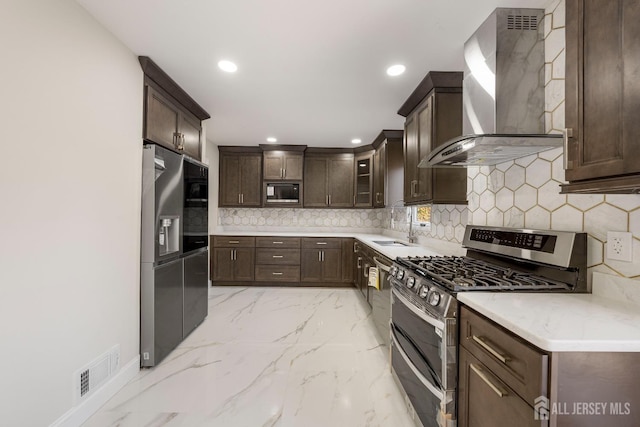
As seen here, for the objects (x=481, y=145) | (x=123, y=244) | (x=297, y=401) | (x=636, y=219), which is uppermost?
(x=481, y=145)

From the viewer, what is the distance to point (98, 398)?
5.72 ft

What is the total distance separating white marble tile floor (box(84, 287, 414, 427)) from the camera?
1.68 m

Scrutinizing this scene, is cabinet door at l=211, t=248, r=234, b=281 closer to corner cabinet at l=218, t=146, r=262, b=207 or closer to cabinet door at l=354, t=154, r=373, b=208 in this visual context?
corner cabinet at l=218, t=146, r=262, b=207

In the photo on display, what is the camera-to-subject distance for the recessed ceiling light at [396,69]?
2180 mm

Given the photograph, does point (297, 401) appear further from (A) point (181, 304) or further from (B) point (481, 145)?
(B) point (481, 145)

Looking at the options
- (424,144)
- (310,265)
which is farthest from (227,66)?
(310,265)

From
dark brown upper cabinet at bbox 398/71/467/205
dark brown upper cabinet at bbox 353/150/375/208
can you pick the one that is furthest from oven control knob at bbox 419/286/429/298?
dark brown upper cabinet at bbox 353/150/375/208

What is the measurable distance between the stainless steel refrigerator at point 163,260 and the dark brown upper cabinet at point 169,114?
0.68 feet

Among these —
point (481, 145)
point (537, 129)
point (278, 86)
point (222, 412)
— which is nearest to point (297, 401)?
point (222, 412)

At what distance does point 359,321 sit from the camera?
3.18 meters

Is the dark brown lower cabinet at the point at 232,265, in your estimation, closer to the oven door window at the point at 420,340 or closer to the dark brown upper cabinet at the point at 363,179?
the dark brown upper cabinet at the point at 363,179

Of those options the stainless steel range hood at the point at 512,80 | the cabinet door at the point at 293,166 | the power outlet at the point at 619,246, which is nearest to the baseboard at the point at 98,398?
the stainless steel range hood at the point at 512,80

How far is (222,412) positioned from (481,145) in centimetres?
227

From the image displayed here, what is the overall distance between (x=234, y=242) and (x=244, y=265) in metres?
0.42
